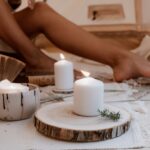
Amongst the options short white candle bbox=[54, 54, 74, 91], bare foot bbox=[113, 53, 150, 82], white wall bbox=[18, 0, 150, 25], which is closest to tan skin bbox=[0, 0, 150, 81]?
bare foot bbox=[113, 53, 150, 82]

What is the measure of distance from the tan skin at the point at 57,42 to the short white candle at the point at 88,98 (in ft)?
1.68

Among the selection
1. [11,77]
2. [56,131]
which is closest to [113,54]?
[11,77]

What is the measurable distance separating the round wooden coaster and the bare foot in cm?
51

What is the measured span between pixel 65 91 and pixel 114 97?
0.15 m

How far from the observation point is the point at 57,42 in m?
1.41

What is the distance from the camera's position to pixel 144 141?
0.62m

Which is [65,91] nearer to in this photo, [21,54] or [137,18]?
[21,54]

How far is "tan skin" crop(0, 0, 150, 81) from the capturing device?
4.04 ft

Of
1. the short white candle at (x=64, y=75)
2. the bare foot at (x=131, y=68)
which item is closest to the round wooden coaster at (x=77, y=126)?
the short white candle at (x=64, y=75)

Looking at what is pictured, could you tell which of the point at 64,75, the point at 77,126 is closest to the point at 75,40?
the point at 64,75

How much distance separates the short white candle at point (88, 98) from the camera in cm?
70

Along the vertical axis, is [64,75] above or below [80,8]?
below

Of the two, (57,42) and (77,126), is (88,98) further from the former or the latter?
(57,42)

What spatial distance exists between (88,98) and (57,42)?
73 cm
